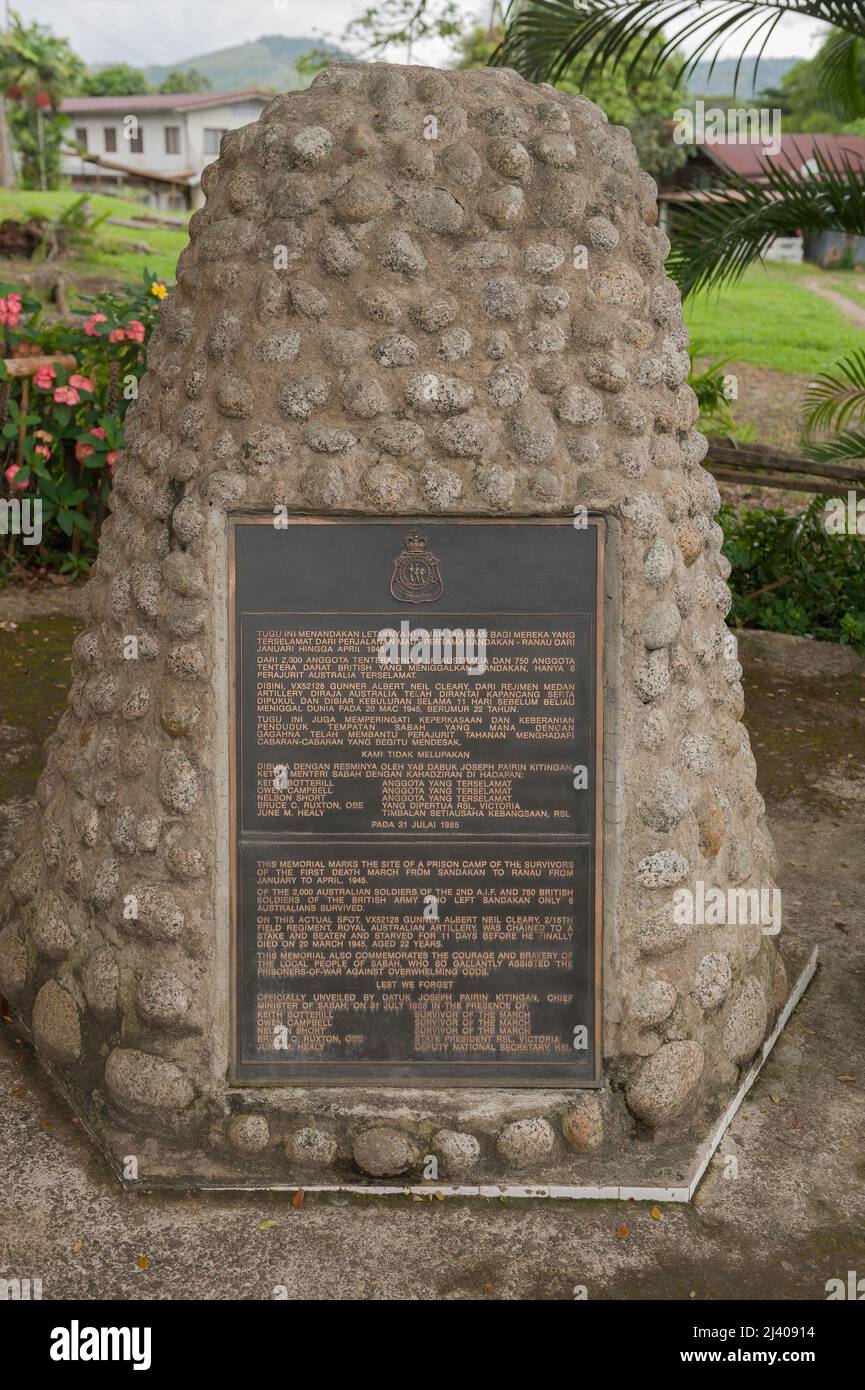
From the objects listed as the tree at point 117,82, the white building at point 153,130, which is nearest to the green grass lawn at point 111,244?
the white building at point 153,130

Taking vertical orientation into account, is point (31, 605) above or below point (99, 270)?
below

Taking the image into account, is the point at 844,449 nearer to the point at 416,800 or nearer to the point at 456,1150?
the point at 416,800

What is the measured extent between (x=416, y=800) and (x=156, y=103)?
46782mm

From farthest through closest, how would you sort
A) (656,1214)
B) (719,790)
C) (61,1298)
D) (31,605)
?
(31,605) → (719,790) → (656,1214) → (61,1298)

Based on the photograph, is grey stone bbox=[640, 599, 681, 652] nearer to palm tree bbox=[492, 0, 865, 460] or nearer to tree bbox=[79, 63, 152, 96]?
palm tree bbox=[492, 0, 865, 460]

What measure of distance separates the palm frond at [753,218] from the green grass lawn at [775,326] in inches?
315

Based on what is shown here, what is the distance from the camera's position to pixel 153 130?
47344 millimetres

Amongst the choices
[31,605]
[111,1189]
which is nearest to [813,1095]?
[111,1189]

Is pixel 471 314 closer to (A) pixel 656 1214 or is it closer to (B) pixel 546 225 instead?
(B) pixel 546 225

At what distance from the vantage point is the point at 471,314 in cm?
367

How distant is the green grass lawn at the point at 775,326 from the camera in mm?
18562

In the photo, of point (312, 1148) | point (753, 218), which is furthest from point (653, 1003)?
point (753, 218)

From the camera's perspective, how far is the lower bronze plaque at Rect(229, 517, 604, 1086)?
3709 millimetres
